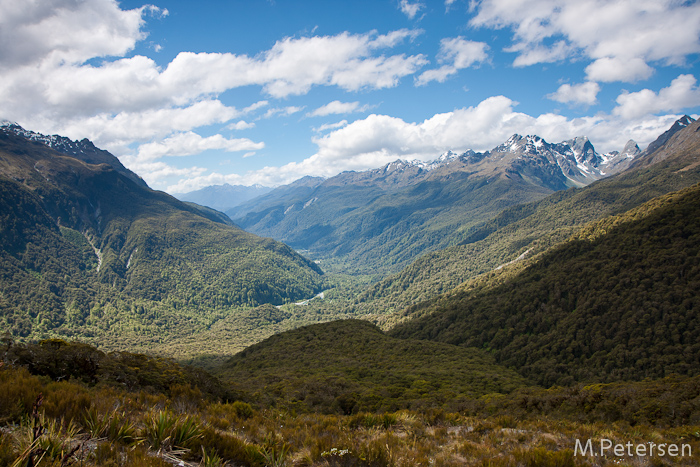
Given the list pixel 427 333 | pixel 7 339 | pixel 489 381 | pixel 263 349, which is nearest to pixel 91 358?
pixel 7 339

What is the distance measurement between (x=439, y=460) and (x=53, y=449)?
962cm

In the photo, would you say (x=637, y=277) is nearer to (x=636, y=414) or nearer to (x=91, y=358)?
(x=636, y=414)

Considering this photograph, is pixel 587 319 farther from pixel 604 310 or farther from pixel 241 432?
pixel 241 432

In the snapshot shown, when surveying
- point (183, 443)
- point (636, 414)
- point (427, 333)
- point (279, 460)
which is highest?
point (183, 443)

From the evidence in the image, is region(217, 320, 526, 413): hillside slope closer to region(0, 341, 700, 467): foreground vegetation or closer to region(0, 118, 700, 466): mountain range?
region(0, 118, 700, 466): mountain range

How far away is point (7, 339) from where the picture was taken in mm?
16656

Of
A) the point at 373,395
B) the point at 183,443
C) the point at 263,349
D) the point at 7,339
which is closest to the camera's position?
the point at 183,443

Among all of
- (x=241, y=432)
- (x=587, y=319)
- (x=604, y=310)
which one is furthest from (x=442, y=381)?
(x=604, y=310)

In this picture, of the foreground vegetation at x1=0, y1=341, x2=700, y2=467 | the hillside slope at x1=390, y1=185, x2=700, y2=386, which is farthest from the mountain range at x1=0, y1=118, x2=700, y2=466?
the hillside slope at x1=390, y1=185, x2=700, y2=386

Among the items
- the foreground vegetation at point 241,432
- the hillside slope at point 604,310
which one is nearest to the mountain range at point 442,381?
the foreground vegetation at point 241,432

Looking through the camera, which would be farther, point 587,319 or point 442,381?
point 587,319

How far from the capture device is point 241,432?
10969mm

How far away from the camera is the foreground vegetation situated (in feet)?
20.0

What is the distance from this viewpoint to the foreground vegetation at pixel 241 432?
6.08 metres
